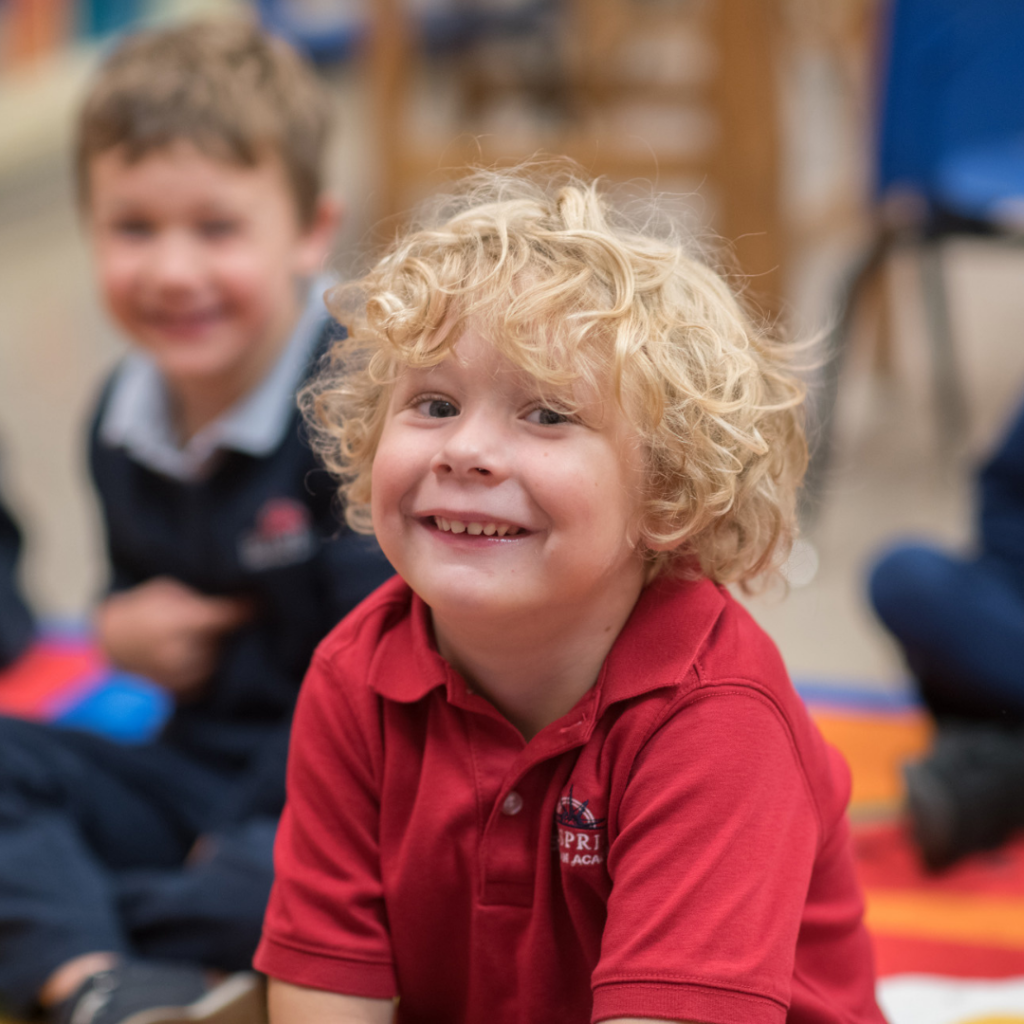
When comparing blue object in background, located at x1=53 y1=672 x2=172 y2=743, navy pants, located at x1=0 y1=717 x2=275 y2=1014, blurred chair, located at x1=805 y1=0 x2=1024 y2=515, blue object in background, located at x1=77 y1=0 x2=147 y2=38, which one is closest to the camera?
navy pants, located at x1=0 y1=717 x2=275 y2=1014

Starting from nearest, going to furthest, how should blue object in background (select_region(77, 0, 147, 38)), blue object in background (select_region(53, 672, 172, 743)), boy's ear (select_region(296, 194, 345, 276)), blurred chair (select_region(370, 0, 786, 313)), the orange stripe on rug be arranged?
the orange stripe on rug
boy's ear (select_region(296, 194, 345, 276))
blue object in background (select_region(53, 672, 172, 743))
blurred chair (select_region(370, 0, 786, 313))
blue object in background (select_region(77, 0, 147, 38))

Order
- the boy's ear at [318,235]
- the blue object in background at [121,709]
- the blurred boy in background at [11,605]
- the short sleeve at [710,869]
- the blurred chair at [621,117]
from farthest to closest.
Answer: the blurred chair at [621,117] < the blurred boy in background at [11,605] < the blue object in background at [121,709] < the boy's ear at [318,235] < the short sleeve at [710,869]

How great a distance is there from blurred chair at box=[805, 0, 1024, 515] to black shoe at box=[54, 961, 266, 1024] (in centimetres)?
110

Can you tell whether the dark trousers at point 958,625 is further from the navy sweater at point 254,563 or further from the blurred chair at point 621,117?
the navy sweater at point 254,563

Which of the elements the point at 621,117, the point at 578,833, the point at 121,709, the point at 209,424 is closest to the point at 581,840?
the point at 578,833

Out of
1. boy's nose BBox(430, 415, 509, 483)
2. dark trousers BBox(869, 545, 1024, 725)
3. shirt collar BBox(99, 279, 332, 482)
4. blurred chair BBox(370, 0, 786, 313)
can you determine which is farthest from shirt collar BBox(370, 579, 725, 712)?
blurred chair BBox(370, 0, 786, 313)

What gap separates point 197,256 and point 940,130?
1.20 meters

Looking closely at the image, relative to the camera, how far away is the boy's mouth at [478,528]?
25.2 inches

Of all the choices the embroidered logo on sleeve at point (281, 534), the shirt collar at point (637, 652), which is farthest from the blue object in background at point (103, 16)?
the shirt collar at point (637, 652)

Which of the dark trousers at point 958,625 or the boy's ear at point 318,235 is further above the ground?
the boy's ear at point 318,235

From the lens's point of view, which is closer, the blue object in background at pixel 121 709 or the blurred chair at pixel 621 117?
the blue object in background at pixel 121 709

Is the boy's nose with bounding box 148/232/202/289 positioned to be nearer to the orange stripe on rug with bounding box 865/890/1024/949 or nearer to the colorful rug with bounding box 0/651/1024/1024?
the colorful rug with bounding box 0/651/1024/1024

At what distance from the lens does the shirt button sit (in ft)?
2.20

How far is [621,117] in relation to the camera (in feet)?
11.8
